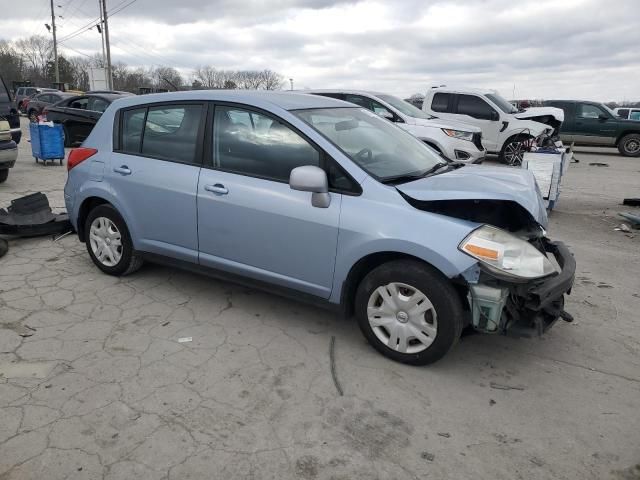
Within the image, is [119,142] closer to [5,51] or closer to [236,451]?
[236,451]

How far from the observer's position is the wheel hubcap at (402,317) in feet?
9.87

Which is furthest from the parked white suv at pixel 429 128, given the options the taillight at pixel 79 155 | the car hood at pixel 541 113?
the taillight at pixel 79 155

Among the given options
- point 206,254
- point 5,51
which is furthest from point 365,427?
point 5,51

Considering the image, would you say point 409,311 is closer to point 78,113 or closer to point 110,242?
point 110,242

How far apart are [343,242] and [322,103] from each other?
A: 1367mm

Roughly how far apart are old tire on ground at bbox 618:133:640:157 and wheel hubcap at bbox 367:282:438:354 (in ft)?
56.7

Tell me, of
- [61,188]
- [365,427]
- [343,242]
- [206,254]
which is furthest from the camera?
[61,188]

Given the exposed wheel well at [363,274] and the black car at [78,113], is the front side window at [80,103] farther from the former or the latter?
the exposed wheel well at [363,274]

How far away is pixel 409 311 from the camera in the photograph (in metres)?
3.04

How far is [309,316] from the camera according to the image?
12.7 feet

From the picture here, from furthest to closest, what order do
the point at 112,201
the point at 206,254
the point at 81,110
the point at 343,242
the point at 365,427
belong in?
the point at 81,110 < the point at 112,201 < the point at 206,254 < the point at 343,242 < the point at 365,427

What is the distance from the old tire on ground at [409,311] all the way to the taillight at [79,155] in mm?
2823

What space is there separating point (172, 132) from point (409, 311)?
237 cm

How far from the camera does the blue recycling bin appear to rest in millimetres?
10664
